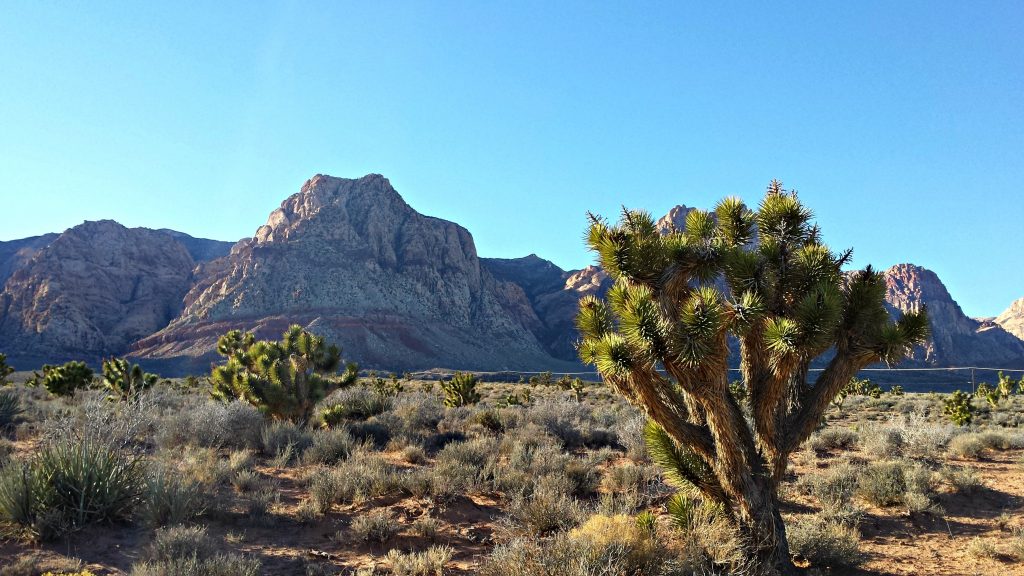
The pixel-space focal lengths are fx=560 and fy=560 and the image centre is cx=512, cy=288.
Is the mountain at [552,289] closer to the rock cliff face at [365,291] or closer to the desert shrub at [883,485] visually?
the rock cliff face at [365,291]

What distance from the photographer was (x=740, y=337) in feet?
18.9

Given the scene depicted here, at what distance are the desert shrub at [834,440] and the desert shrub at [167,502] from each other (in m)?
13.2

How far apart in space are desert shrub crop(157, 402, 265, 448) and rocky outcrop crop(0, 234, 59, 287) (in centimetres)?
11891

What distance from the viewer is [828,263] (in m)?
5.89

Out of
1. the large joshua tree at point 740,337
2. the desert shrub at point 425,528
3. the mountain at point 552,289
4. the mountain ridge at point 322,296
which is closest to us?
the large joshua tree at point 740,337

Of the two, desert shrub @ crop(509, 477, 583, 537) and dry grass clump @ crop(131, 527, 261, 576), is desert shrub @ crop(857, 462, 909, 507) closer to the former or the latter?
desert shrub @ crop(509, 477, 583, 537)

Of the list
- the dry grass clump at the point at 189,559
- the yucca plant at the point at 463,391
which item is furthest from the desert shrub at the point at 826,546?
the yucca plant at the point at 463,391

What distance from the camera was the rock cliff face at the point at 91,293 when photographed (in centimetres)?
7688

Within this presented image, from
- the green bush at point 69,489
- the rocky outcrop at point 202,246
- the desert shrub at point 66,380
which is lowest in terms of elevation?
the desert shrub at point 66,380

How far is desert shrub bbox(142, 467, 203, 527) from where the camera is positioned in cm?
634

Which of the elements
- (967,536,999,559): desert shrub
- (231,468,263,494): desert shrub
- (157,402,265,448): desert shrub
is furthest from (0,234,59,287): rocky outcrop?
(967,536,999,559): desert shrub

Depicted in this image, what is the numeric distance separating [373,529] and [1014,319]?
21456 cm

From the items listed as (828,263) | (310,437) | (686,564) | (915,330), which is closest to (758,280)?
(828,263)

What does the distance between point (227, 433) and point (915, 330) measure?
40.6 ft
